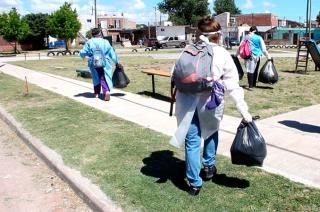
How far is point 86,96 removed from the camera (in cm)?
1114

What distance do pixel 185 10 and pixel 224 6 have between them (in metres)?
27.0

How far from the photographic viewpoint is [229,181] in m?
4.70

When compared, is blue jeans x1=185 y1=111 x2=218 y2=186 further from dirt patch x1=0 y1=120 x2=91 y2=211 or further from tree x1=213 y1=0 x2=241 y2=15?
tree x1=213 y1=0 x2=241 y2=15

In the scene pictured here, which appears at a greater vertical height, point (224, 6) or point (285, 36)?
point (224, 6)

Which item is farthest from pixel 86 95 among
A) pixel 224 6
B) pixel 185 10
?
pixel 224 6

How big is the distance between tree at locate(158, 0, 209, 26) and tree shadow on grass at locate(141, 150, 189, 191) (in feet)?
316

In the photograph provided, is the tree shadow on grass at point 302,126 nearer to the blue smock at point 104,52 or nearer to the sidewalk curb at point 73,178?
the sidewalk curb at point 73,178

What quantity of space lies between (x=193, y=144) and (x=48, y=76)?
13.3 meters

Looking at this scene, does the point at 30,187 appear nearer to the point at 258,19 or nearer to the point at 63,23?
the point at 63,23

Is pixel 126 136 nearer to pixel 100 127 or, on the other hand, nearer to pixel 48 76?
pixel 100 127

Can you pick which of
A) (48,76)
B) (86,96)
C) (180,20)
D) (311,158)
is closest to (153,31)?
(180,20)

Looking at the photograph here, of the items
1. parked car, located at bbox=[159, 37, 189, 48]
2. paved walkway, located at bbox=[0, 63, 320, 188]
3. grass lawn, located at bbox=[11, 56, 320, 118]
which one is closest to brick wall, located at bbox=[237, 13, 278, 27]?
parked car, located at bbox=[159, 37, 189, 48]

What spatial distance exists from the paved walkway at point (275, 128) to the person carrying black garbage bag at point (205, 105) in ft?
3.56

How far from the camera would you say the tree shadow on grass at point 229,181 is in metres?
4.58
